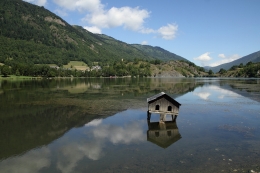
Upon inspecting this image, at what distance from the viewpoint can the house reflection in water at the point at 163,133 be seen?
20.7 m

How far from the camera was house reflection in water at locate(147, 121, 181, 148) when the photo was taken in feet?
67.8

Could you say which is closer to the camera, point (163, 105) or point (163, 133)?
point (163, 133)

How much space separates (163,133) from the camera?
76.8ft

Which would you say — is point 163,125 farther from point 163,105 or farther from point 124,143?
point 124,143

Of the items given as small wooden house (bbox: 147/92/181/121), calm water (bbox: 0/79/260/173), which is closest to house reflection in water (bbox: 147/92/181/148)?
small wooden house (bbox: 147/92/181/121)

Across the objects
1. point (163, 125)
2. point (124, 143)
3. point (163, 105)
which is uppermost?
point (163, 105)

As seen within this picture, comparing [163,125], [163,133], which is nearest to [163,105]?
[163,125]

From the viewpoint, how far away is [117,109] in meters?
36.8

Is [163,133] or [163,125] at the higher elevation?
[163,125]

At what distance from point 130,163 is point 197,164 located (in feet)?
15.6

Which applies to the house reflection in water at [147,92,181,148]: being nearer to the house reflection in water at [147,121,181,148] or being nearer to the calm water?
the house reflection in water at [147,121,181,148]

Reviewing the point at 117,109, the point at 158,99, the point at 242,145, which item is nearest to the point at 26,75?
the point at 117,109

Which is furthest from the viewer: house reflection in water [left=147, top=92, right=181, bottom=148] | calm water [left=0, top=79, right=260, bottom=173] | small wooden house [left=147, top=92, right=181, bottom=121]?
small wooden house [left=147, top=92, right=181, bottom=121]

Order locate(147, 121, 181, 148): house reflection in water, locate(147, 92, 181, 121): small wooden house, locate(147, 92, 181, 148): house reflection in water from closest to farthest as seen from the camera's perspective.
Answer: locate(147, 121, 181, 148): house reflection in water → locate(147, 92, 181, 148): house reflection in water → locate(147, 92, 181, 121): small wooden house
